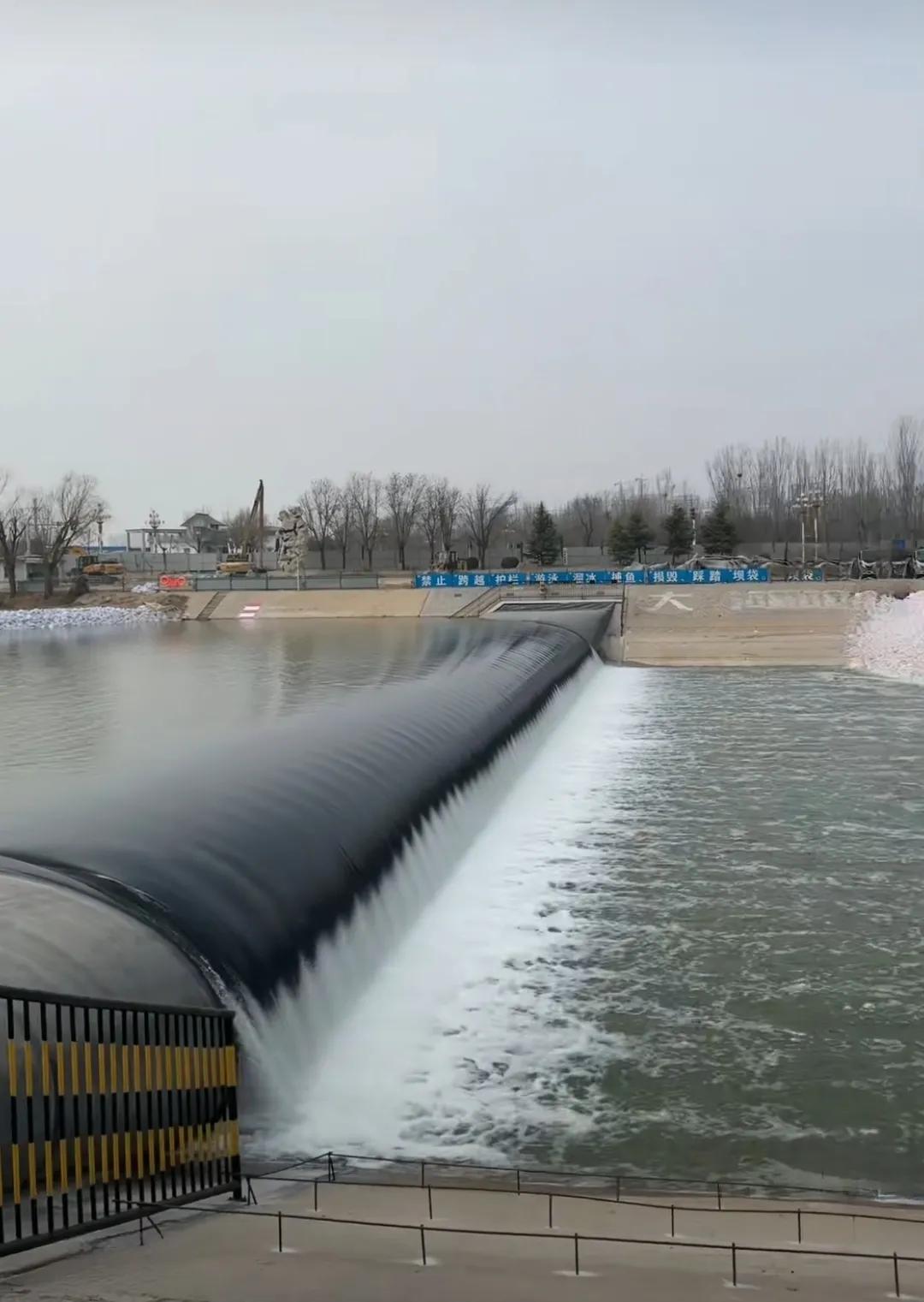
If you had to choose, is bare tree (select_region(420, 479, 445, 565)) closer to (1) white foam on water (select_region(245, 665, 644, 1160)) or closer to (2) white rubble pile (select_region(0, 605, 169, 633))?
(2) white rubble pile (select_region(0, 605, 169, 633))

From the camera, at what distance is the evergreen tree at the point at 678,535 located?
65.2 metres

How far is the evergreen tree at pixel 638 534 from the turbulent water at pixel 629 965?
49.3m

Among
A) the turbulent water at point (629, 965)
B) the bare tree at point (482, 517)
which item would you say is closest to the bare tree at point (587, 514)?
the bare tree at point (482, 517)

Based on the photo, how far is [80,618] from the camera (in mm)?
44094

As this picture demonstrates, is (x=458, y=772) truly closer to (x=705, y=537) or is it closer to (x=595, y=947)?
(x=595, y=947)

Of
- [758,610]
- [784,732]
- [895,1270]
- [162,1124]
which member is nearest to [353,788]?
[162,1124]

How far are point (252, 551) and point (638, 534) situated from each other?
26.8 m

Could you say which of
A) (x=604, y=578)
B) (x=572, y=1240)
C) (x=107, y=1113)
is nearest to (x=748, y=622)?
(x=604, y=578)

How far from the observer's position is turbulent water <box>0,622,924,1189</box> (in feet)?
19.5

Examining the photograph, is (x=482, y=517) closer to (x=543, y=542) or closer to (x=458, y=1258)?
(x=543, y=542)

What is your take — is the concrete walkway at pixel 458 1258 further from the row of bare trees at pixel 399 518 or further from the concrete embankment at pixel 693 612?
the row of bare trees at pixel 399 518

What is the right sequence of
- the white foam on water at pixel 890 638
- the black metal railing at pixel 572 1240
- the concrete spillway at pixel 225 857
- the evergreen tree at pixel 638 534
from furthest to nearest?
the evergreen tree at pixel 638 534 < the white foam on water at pixel 890 638 < the concrete spillway at pixel 225 857 < the black metal railing at pixel 572 1240

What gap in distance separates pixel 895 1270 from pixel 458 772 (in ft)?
25.7

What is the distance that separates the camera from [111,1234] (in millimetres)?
3943
